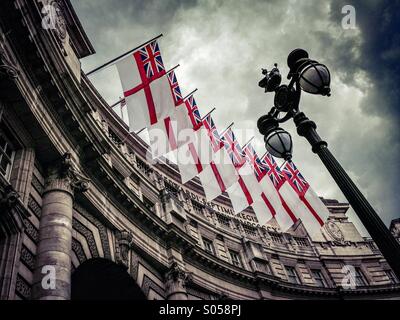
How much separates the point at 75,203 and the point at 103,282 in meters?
3.83

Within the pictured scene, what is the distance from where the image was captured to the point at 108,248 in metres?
13.8

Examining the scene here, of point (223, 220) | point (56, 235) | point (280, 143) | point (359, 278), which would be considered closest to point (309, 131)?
point (280, 143)

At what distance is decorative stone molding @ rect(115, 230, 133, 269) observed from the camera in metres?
14.0

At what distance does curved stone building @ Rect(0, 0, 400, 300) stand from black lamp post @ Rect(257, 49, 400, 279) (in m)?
6.67

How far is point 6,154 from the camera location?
10.4 meters

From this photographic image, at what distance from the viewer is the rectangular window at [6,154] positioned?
1016cm

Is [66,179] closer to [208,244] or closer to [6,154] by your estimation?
[6,154]

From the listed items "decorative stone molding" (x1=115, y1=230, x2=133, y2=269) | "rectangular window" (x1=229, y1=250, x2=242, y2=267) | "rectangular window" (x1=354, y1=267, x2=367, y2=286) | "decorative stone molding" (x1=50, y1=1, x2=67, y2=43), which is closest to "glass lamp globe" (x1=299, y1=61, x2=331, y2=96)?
"decorative stone molding" (x1=115, y1=230, x2=133, y2=269)

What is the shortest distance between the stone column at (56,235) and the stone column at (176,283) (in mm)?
7170

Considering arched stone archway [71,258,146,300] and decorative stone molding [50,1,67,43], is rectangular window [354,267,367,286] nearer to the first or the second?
arched stone archway [71,258,146,300]

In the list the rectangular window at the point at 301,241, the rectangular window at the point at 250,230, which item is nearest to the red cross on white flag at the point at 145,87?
the rectangular window at the point at 250,230

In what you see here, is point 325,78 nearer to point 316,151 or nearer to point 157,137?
point 316,151

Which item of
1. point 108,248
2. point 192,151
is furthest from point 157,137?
point 108,248

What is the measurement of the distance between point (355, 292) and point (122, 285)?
81.9ft
